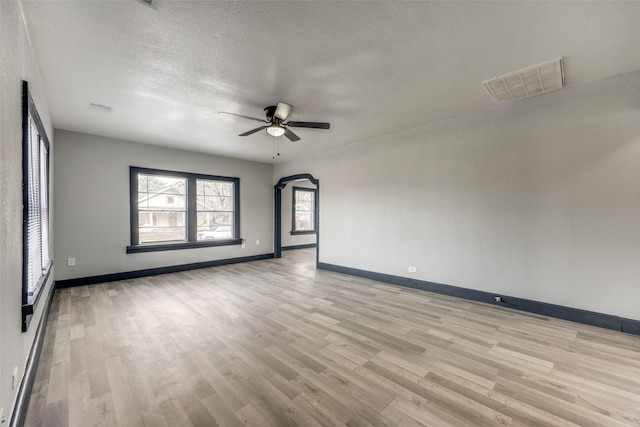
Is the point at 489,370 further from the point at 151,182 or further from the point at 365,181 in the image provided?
the point at 151,182

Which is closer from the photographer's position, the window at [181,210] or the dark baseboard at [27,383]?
the dark baseboard at [27,383]

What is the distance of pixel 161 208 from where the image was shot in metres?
5.74

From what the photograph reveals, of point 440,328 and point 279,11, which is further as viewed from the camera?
point 440,328

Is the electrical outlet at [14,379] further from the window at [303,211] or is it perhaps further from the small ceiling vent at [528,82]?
the window at [303,211]

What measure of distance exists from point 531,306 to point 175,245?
6495mm

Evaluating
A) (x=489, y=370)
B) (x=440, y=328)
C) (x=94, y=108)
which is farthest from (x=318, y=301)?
(x=94, y=108)

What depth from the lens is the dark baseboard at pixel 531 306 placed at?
2.86 meters

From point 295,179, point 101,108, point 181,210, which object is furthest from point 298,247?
point 101,108

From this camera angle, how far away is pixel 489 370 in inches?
86.3

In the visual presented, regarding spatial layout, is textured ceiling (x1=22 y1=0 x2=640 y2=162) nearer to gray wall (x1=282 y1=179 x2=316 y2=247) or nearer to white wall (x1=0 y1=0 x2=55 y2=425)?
white wall (x1=0 y1=0 x2=55 y2=425)

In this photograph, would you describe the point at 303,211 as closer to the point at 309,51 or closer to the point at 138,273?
the point at 138,273

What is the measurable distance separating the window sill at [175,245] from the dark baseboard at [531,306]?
3.92 meters

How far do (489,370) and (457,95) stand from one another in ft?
10.0

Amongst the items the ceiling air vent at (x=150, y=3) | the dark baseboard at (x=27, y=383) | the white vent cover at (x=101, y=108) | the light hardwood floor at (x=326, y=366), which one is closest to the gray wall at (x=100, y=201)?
the light hardwood floor at (x=326, y=366)
